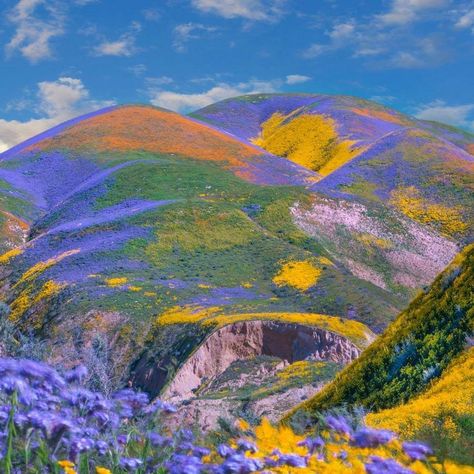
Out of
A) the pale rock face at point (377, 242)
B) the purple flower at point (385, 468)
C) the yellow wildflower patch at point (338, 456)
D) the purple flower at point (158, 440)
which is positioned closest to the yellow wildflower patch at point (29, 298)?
the pale rock face at point (377, 242)

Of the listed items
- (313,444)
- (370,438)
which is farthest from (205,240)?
(370,438)

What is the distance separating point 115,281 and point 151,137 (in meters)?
51.6

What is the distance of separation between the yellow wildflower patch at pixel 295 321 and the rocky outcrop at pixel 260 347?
33 centimetres

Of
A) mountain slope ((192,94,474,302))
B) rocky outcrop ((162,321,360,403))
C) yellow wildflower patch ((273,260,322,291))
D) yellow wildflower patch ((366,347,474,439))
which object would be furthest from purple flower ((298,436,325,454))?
mountain slope ((192,94,474,302))

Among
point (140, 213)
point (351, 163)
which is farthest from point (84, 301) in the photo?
point (351, 163)

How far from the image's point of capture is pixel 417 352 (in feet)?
41.8

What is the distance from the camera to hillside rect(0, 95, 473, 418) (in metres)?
29.0

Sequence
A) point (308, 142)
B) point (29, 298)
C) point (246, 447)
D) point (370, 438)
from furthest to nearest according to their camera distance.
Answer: point (308, 142) < point (29, 298) < point (246, 447) < point (370, 438)

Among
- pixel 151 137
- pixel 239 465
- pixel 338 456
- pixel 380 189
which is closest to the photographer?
pixel 239 465

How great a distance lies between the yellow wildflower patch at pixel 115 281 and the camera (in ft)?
125

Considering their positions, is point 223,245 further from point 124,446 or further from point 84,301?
point 124,446

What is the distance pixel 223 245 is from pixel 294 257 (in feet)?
18.9

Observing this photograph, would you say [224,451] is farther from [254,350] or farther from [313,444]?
[254,350]

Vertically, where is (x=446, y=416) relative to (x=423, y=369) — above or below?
above
